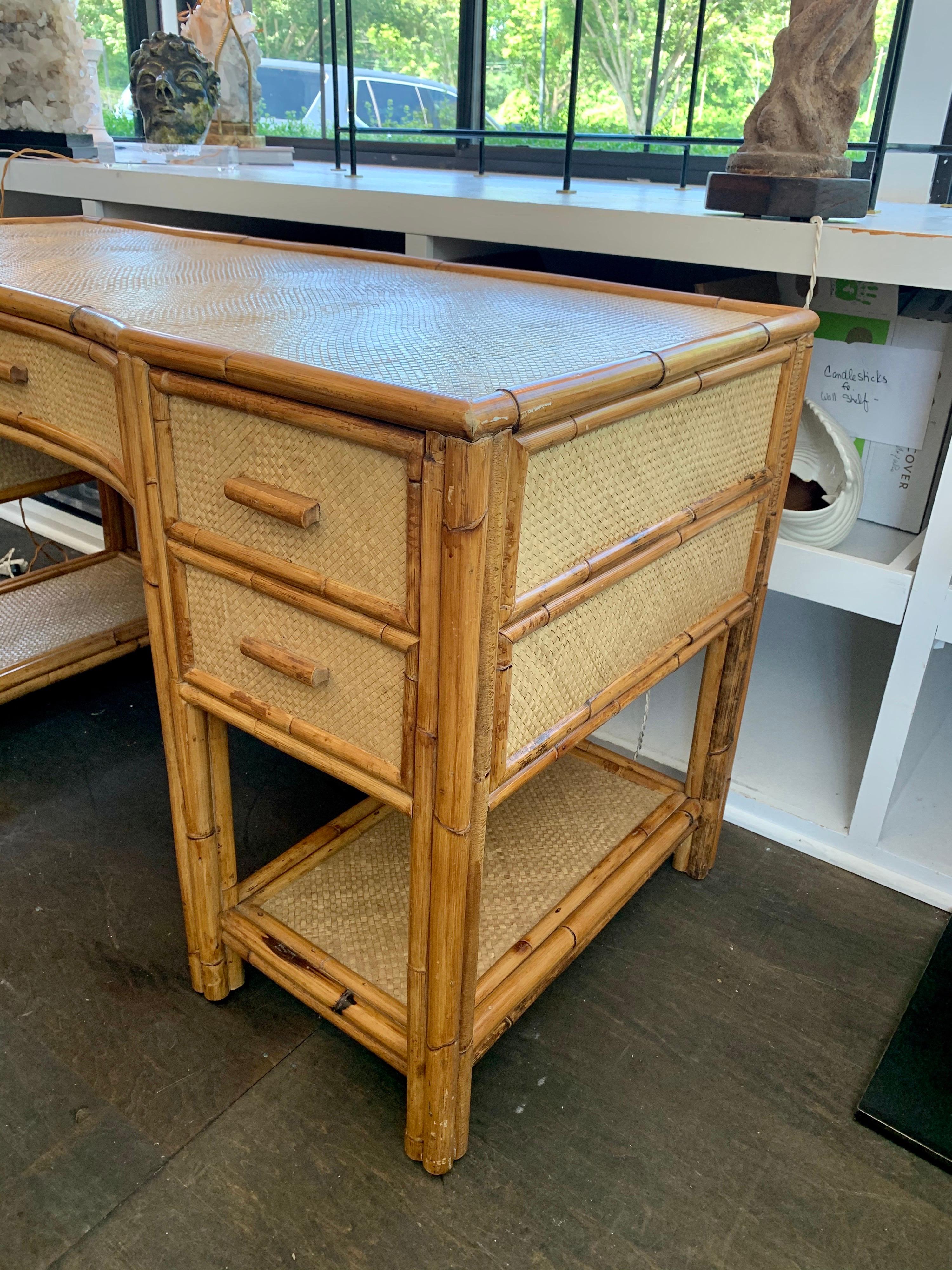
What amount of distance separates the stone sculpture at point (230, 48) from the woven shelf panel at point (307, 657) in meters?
1.59

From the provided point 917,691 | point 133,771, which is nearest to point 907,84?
point 917,691

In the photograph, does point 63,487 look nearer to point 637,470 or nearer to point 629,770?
point 629,770

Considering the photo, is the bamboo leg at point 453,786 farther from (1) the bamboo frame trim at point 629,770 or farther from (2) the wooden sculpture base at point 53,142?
(2) the wooden sculpture base at point 53,142

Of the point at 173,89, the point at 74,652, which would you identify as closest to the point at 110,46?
the point at 173,89

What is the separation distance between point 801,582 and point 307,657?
68cm

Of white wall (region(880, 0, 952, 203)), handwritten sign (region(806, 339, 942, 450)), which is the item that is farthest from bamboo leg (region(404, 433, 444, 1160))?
white wall (region(880, 0, 952, 203))

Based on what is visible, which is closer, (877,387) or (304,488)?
(304,488)

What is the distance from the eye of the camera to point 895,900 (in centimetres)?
116

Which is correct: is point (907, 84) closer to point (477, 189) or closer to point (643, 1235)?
point (477, 189)

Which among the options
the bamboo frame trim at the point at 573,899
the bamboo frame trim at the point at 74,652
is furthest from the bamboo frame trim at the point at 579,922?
the bamboo frame trim at the point at 74,652

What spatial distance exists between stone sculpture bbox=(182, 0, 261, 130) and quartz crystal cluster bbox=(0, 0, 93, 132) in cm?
23

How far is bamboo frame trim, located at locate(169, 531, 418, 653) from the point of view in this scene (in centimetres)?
64

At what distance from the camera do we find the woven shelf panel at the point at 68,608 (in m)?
1.43

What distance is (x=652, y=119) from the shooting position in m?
1.75
